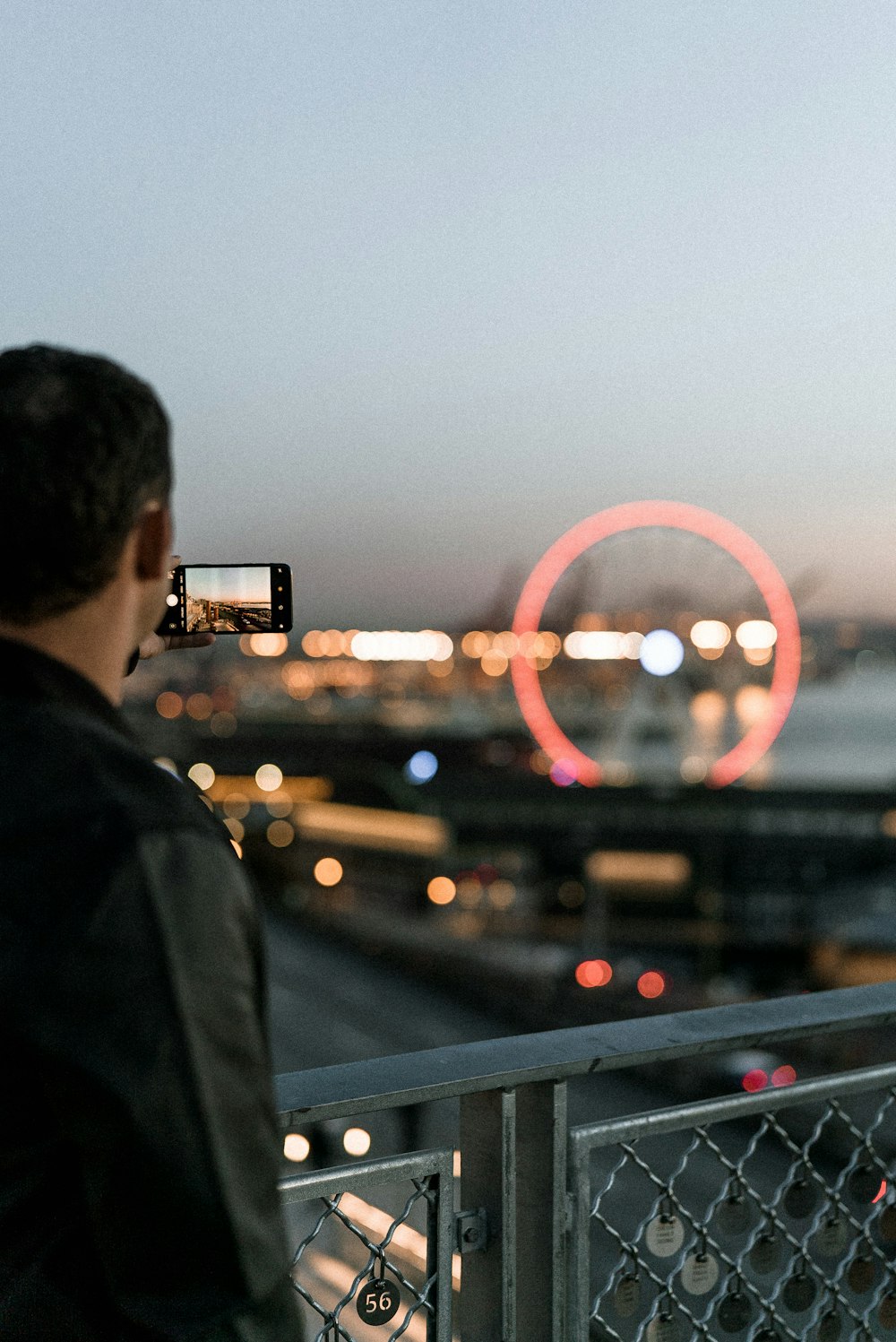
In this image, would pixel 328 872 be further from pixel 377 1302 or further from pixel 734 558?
pixel 377 1302

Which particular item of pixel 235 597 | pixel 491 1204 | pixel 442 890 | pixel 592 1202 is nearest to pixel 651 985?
pixel 442 890

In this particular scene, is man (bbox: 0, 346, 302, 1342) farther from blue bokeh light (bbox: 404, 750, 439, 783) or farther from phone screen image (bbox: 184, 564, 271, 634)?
blue bokeh light (bbox: 404, 750, 439, 783)

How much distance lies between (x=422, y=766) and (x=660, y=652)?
24.4 m

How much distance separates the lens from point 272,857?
51562 millimetres

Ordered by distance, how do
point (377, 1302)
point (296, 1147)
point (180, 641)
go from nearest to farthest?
1. point (180, 641)
2. point (377, 1302)
3. point (296, 1147)

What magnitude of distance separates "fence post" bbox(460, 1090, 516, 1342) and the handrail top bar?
0.23 ft

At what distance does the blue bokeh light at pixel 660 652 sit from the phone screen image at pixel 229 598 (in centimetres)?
3659

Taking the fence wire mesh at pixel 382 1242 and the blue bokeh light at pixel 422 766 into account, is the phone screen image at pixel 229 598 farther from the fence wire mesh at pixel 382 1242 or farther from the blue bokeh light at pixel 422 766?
Answer: the blue bokeh light at pixel 422 766

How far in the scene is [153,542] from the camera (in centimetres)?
104

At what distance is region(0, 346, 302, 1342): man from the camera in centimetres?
88

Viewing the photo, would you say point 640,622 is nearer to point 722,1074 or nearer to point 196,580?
point 722,1074

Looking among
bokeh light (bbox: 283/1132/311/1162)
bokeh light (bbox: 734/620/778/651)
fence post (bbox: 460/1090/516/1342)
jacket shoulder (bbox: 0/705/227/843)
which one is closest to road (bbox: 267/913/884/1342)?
fence post (bbox: 460/1090/516/1342)

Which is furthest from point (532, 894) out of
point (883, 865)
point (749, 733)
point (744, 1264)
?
point (744, 1264)

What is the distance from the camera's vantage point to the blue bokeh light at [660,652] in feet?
127
